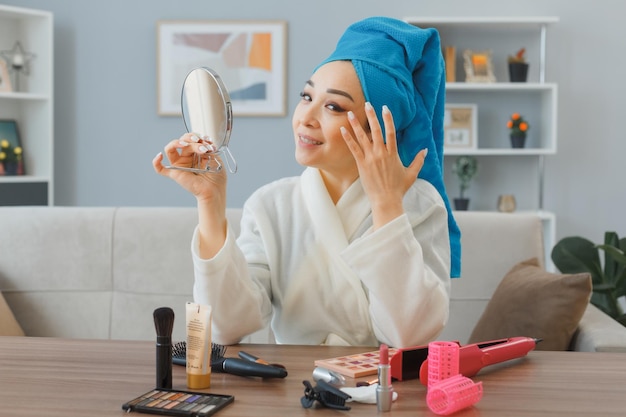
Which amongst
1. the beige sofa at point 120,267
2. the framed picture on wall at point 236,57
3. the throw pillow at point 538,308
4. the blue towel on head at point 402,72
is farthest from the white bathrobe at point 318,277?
the framed picture on wall at point 236,57

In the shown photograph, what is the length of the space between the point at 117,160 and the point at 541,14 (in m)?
2.56

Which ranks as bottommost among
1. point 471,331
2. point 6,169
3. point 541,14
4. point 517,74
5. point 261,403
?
point 471,331

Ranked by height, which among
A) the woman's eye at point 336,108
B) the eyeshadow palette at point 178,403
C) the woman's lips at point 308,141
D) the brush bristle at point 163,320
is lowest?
the eyeshadow palette at point 178,403

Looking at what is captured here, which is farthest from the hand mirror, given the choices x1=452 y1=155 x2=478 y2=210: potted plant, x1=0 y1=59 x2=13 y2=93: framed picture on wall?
x1=0 y1=59 x2=13 y2=93: framed picture on wall

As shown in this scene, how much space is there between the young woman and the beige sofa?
0.72 meters

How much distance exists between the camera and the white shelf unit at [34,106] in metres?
4.59

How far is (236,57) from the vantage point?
15.6ft

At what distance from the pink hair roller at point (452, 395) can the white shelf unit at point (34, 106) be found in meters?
3.86

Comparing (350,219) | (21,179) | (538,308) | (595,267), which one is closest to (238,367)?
(350,219)

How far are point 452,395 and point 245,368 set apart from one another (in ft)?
1.08

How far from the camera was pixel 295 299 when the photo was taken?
165 cm

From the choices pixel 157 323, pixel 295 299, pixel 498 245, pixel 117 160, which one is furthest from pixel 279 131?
pixel 157 323

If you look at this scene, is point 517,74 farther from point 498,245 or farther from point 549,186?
point 498,245

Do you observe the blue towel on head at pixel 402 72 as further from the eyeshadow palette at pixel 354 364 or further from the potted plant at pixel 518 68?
the potted plant at pixel 518 68
